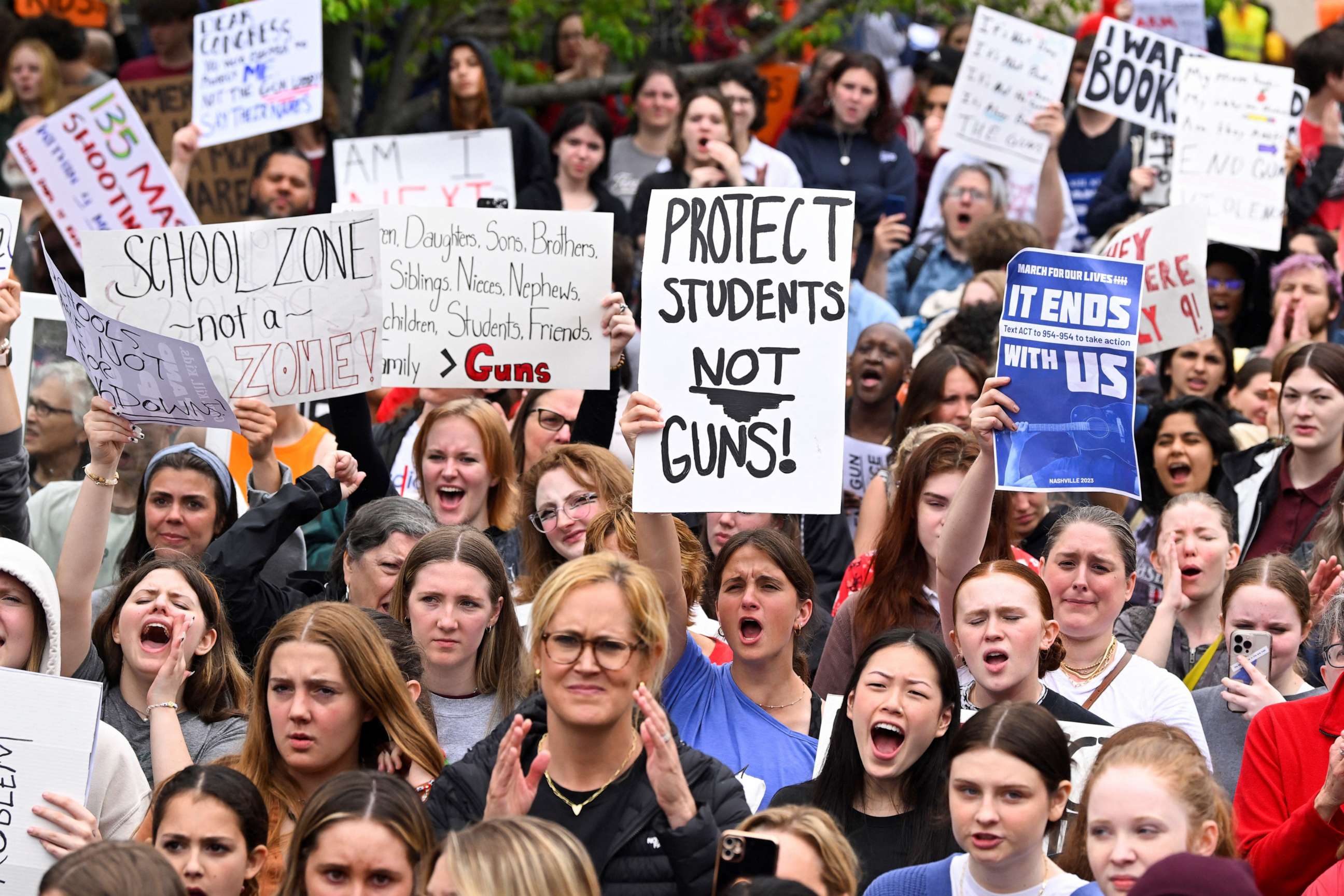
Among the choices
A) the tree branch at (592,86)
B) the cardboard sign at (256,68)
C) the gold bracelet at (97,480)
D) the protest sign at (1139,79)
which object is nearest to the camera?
the gold bracelet at (97,480)

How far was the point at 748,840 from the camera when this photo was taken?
4.43m

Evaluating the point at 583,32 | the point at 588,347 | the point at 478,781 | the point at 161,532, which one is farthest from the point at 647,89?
the point at 478,781

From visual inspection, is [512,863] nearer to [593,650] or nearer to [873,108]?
[593,650]

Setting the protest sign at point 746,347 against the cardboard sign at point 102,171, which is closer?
the protest sign at point 746,347

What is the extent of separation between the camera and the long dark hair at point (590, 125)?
11391 mm

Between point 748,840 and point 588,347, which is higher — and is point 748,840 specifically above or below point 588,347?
below

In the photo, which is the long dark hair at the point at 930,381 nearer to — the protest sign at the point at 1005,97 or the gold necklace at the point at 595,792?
the protest sign at the point at 1005,97

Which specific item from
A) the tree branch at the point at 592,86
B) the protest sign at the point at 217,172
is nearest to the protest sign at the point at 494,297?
the protest sign at the point at 217,172

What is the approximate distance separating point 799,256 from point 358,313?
A: 1.97 meters

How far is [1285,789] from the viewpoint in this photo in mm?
5379

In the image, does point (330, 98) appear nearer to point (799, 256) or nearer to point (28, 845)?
point (799, 256)

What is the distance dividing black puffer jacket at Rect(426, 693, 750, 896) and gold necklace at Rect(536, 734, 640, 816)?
71 mm

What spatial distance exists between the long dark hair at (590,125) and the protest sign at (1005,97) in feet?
6.31

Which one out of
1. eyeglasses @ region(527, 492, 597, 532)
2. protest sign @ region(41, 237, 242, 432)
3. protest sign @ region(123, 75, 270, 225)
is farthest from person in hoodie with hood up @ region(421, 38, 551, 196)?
protest sign @ region(41, 237, 242, 432)
